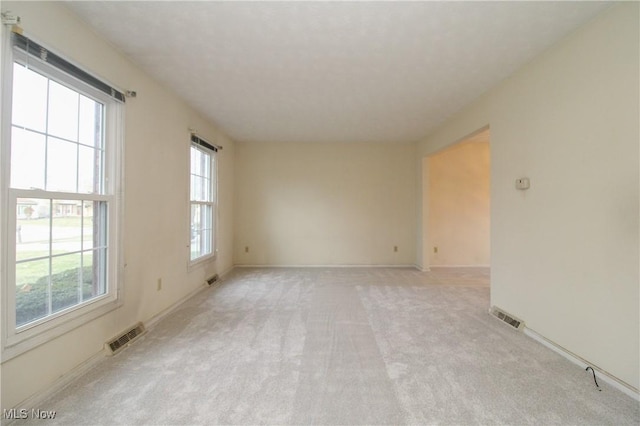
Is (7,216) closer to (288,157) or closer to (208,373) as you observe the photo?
(208,373)

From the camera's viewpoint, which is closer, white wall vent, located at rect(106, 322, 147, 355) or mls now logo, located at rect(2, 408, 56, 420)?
mls now logo, located at rect(2, 408, 56, 420)

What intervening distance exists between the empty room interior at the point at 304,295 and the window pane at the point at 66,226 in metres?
0.01

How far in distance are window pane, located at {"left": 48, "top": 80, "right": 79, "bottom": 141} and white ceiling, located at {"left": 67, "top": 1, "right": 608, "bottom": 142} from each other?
1.72 ft

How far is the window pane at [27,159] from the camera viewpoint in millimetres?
1471

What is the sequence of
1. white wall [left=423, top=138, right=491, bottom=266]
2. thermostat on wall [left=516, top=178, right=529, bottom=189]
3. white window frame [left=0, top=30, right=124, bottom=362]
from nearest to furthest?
white window frame [left=0, top=30, right=124, bottom=362] < thermostat on wall [left=516, top=178, right=529, bottom=189] < white wall [left=423, top=138, right=491, bottom=266]

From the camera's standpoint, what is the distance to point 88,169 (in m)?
2.01

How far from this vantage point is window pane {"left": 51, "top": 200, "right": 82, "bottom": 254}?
1717 millimetres

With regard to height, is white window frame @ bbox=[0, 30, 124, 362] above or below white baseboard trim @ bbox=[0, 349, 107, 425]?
above

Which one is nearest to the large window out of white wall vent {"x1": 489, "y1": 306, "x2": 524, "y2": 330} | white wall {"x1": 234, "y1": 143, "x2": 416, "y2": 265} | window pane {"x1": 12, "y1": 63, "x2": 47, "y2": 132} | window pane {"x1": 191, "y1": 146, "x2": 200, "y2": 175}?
window pane {"x1": 191, "y1": 146, "x2": 200, "y2": 175}

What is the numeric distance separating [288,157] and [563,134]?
415cm

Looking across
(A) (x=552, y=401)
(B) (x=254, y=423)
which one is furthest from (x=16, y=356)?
(A) (x=552, y=401)

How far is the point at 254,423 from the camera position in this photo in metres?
1.39

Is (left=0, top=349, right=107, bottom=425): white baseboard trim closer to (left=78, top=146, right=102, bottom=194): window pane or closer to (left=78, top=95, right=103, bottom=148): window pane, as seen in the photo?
(left=78, top=146, right=102, bottom=194): window pane

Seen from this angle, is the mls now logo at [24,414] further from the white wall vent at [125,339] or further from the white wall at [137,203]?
the white wall vent at [125,339]
